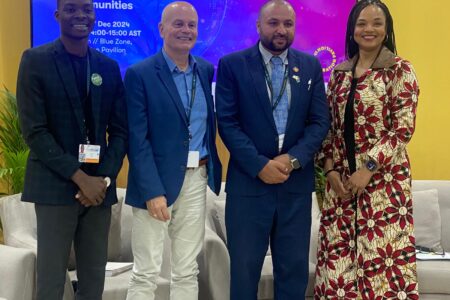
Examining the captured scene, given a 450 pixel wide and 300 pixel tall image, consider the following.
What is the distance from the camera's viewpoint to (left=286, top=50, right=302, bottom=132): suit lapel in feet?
9.30

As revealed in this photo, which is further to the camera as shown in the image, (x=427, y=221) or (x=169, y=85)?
(x=427, y=221)

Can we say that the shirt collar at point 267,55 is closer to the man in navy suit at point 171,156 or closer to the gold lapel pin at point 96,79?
the man in navy suit at point 171,156

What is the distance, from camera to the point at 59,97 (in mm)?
2484

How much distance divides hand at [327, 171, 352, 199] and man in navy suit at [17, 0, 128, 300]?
112cm

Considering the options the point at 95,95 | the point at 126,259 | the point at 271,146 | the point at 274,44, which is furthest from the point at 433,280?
the point at 95,95

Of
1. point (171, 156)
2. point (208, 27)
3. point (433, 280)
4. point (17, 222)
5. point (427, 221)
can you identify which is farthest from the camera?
point (208, 27)

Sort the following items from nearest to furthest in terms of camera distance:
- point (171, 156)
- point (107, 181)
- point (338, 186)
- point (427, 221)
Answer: point (107, 181) < point (171, 156) < point (338, 186) < point (427, 221)

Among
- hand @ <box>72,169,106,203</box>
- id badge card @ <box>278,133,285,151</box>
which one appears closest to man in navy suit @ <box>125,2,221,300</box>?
hand @ <box>72,169,106,203</box>

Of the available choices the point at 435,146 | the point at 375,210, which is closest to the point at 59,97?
the point at 375,210

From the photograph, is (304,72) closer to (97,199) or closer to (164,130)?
(164,130)

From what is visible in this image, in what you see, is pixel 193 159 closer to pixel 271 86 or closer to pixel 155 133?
pixel 155 133

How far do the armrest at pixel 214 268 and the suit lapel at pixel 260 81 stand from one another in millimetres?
900

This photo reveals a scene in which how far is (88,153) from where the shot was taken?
100 inches

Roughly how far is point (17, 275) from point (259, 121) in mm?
1414
